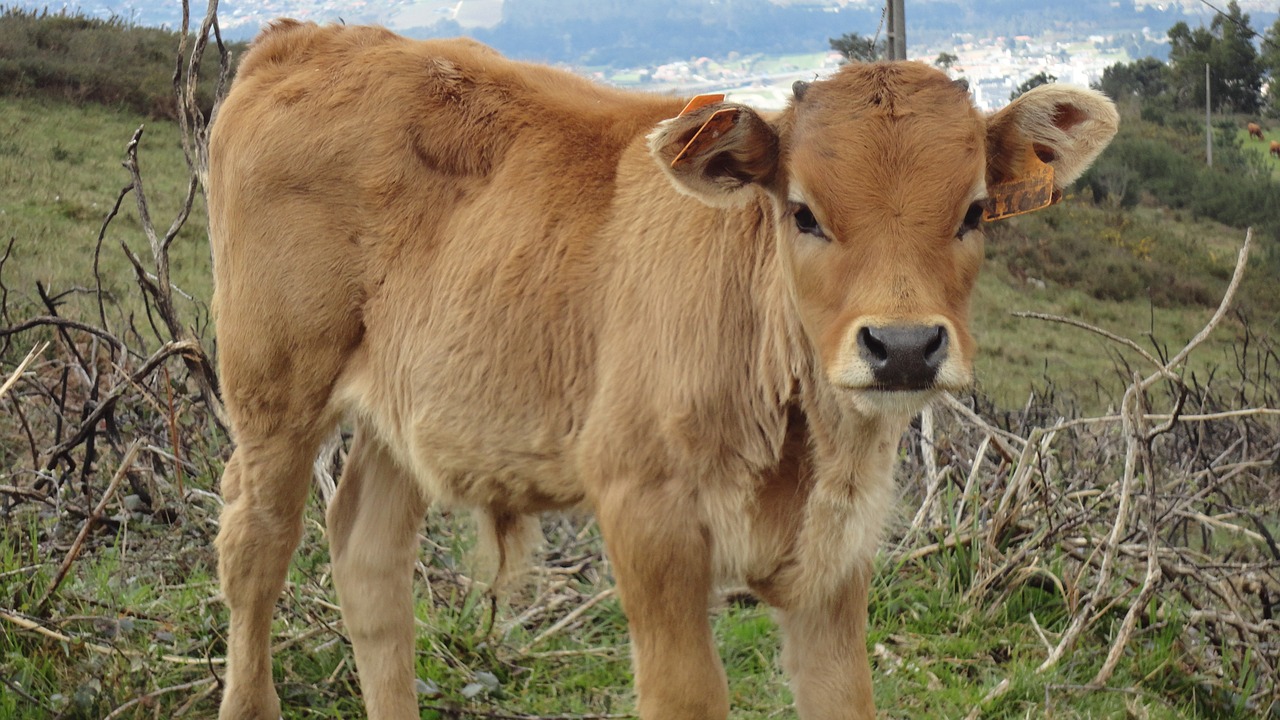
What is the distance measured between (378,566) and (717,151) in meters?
2.40

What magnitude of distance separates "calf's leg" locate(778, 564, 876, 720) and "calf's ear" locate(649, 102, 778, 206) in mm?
1325

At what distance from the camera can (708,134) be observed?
3350mm

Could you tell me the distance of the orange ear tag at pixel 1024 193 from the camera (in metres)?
3.53

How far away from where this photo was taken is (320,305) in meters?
4.40

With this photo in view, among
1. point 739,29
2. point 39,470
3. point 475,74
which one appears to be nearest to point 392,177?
point 475,74

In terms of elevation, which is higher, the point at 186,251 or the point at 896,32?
the point at 896,32

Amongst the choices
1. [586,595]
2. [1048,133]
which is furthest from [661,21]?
[1048,133]

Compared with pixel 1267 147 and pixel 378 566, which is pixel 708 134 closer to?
pixel 378 566

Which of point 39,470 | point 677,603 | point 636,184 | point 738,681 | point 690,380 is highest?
point 636,184

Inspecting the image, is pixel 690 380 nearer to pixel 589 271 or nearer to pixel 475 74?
pixel 589 271

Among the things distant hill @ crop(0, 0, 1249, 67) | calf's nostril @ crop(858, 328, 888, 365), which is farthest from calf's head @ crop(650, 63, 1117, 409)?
distant hill @ crop(0, 0, 1249, 67)

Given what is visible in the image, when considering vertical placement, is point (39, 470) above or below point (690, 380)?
below

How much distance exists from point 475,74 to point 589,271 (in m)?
1.02

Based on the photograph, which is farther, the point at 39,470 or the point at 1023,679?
the point at 39,470
